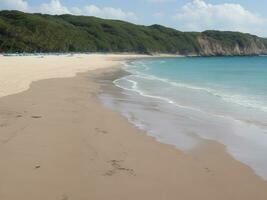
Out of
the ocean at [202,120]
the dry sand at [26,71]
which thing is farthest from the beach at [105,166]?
the dry sand at [26,71]

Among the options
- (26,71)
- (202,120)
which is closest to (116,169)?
(202,120)

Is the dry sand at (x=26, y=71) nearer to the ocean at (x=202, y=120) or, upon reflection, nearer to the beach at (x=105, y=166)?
the ocean at (x=202, y=120)

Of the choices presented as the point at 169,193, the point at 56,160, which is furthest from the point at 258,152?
the point at 56,160

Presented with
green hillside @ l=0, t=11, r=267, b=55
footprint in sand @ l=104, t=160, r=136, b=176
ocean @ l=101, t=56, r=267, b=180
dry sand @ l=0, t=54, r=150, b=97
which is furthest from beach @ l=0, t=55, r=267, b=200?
green hillside @ l=0, t=11, r=267, b=55

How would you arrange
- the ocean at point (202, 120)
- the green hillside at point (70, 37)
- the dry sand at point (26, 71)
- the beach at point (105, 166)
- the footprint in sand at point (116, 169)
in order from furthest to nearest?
the green hillside at point (70, 37)
the dry sand at point (26, 71)
the ocean at point (202, 120)
the footprint in sand at point (116, 169)
the beach at point (105, 166)

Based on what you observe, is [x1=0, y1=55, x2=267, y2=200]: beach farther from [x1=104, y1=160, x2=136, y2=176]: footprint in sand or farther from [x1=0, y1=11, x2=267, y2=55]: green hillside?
[x1=0, y1=11, x2=267, y2=55]: green hillside

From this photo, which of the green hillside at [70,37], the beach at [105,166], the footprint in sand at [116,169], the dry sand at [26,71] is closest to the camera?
the beach at [105,166]

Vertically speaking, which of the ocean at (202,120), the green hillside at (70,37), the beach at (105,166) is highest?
the beach at (105,166)

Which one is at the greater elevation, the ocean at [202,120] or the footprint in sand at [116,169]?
the footprint in sand at [116,169]

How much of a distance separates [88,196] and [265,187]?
9.87 feet

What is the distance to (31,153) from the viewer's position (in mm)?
8711

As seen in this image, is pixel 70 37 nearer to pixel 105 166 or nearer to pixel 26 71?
pixel 26 71

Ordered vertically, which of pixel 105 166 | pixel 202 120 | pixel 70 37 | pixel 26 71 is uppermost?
pixel 105 166

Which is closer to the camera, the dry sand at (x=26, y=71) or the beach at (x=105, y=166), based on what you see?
the beach at (x=105, y=166)
